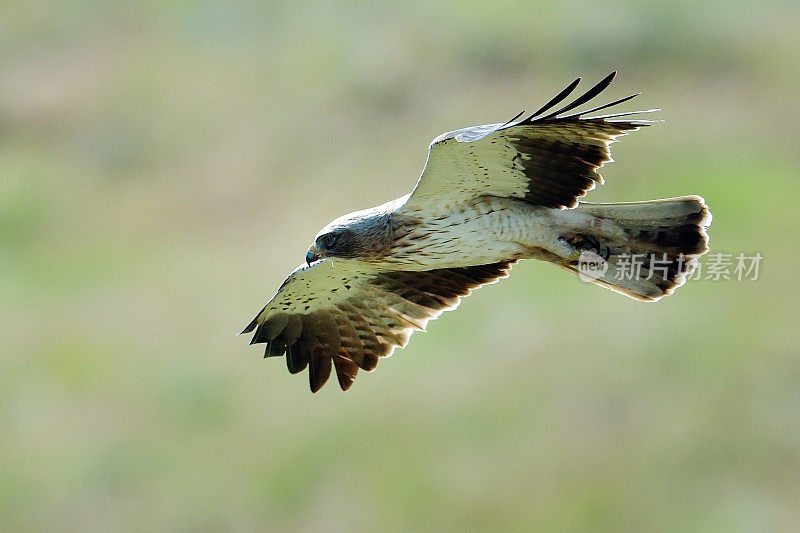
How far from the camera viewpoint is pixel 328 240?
912 cm

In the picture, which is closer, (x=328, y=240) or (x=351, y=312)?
(x=328, y=240)

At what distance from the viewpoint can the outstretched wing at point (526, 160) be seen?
852 cm

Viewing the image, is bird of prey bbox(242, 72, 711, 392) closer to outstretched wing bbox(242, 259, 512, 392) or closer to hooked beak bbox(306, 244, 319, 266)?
hooked beak bbox(306, 244, 319, 266)

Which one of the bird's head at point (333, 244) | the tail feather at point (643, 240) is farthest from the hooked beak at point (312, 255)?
the tail feather at point (643, 240)

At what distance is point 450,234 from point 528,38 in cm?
1528

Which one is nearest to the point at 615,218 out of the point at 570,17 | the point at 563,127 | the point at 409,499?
the point at 563,127

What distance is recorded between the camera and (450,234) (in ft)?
29.3

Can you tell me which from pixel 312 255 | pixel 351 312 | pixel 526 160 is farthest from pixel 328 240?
pixel 526 160

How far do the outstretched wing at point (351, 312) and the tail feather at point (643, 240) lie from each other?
30.4 inches

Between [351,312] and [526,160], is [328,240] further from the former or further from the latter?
[526,160]

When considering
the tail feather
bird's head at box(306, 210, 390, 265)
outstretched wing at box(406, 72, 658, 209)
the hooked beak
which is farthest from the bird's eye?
the tail feather

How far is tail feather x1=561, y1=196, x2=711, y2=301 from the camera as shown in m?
9.09

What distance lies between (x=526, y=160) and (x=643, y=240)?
937 millimetres

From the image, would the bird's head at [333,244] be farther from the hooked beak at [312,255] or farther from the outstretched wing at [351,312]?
the outstretched wing at [351,312]
